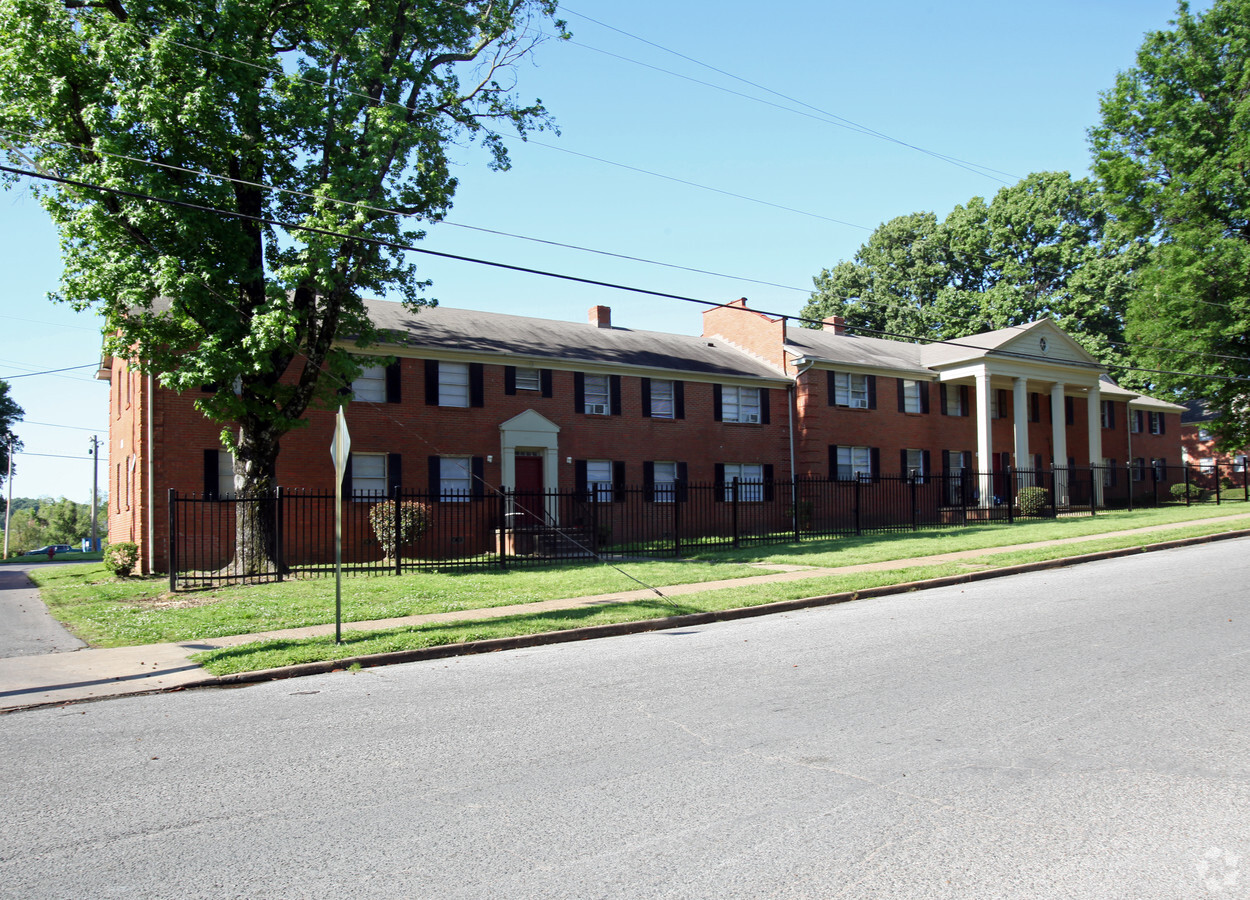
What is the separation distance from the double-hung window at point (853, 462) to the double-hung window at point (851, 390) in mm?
1710

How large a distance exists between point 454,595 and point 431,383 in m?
11.2

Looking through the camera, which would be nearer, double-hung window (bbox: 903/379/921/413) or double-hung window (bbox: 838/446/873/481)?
double-hung window (bbox: 838/446/873/481)

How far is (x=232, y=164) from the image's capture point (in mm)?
17641

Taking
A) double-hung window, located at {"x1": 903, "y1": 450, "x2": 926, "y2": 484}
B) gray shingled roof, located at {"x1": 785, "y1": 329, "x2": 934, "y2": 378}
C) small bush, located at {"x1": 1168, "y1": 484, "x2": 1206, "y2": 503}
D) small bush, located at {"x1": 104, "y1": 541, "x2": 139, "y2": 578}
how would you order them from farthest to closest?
small bush, located at {"x1": 1168, "y1": 484, "x2": 1206, "y2": 503} → double-hung window, located at {"x1": 903, "y1": 450, "x2": 926, "y2": 484} → gray shingled roof, located at {"x1": 785, "y1": 329, "x2": 934, "y2": 378} → small bush, located at {"x1": 104, "y1": 541, "x2": 139, "y2": 578}

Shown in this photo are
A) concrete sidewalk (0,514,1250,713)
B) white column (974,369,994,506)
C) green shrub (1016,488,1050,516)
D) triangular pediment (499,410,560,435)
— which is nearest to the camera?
concrete sidewalk (0,514,1250,713)

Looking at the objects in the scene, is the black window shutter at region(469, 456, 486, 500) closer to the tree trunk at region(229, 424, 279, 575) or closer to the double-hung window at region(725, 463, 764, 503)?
the tree trunk at region(229, 424, 279, 575)

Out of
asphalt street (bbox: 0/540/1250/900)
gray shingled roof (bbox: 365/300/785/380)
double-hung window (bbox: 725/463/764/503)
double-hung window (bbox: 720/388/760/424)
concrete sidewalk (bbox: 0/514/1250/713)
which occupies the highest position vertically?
gray shingled roof (bbox: 365/300/785/380)

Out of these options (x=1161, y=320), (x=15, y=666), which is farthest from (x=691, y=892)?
(x=1161, y=320)

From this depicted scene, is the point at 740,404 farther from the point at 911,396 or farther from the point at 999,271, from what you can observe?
the point at 999,271

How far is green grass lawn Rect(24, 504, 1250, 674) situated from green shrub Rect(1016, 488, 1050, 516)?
27.1 ft

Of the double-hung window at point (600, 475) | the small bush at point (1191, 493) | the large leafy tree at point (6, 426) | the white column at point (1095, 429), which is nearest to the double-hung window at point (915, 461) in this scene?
the white column at point (1095, 429)

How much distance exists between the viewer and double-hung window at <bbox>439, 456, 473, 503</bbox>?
24.0 metres

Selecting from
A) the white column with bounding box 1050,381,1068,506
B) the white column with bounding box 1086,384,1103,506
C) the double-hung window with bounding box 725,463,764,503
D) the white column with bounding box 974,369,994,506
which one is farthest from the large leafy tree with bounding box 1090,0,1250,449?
the double-hung window with bounding box 725,463,764,503

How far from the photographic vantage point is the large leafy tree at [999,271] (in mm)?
47062
